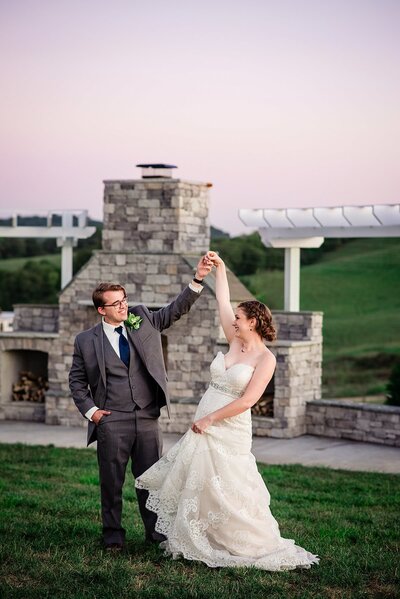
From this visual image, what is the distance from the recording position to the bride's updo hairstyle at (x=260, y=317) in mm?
6457

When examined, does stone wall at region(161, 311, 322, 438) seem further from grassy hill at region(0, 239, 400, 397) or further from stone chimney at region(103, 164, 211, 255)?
grassy hill at region(0, 239, 400, 397)

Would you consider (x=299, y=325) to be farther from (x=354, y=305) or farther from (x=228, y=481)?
(x=354, y=305)

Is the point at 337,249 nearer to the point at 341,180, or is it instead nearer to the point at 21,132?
the point at 341,180

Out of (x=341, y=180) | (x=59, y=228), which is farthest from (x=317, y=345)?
(x=341, y=180)

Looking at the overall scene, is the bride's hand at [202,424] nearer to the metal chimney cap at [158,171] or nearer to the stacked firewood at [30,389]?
the metal chimney cap at [158,171]

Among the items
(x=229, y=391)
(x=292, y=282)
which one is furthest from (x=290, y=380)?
(x=229, y=391)

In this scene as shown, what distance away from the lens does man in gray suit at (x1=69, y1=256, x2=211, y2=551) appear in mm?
6660

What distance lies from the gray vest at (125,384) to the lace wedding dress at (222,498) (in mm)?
455

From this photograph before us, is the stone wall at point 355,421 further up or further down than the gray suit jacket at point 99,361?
further down

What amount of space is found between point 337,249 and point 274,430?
26.6m

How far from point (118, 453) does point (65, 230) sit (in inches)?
494

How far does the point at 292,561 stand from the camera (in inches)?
249

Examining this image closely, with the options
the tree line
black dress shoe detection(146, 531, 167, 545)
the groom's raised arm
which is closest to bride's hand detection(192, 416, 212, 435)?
the groom's raised arm

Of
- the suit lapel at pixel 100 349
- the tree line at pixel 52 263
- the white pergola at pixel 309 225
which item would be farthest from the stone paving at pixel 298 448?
the tree line at pixel 52 263
